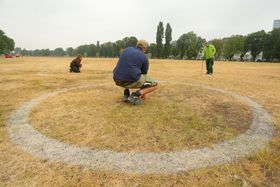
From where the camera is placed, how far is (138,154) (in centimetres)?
528

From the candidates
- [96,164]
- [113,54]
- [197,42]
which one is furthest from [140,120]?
[113,54]

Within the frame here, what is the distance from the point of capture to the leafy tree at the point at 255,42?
95875 mm

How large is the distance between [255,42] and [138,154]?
10649 cm

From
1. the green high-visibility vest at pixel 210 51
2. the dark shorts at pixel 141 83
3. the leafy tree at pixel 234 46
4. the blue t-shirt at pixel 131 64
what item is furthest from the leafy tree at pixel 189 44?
the blue t-shirt at pixel 131 64

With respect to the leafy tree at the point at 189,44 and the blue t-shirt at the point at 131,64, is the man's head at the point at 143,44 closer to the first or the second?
the blue t-shirt at the point at 131,64

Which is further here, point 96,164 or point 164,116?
point 164,116

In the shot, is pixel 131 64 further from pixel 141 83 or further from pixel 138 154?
pixel 138 154

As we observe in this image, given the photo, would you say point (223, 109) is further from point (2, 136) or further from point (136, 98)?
point (2, 136)

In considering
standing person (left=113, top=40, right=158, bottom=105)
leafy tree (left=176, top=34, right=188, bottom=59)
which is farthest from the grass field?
leafy tree (left=176, top=34, right=188, bottom=59)

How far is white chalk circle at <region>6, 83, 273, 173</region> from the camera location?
4.78 metres

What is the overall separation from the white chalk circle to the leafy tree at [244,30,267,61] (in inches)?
4049

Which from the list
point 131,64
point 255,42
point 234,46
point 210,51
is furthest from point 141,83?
point 234,46

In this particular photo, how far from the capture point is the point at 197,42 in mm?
124875

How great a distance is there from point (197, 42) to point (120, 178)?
127639 mm
